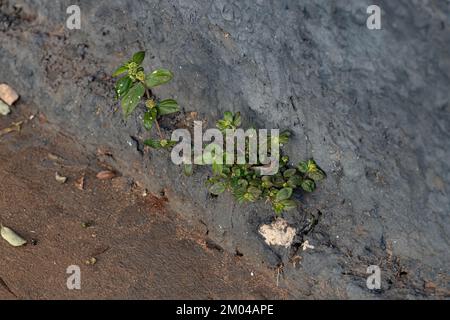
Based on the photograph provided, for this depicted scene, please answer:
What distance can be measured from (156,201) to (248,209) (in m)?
0.57

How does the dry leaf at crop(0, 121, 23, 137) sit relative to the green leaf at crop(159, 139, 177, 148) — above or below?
above

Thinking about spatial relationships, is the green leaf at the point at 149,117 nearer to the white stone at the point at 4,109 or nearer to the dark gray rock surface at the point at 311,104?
the dark gray rock surface at the point at 311,104

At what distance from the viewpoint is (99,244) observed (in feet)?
11.8

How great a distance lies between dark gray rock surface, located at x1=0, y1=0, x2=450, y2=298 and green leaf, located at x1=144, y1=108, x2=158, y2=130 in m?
0.22

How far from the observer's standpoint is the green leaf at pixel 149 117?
3602 mm

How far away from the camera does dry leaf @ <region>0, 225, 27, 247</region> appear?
3539 mm

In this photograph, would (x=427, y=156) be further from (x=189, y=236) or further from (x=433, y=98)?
(x=189, y=236)

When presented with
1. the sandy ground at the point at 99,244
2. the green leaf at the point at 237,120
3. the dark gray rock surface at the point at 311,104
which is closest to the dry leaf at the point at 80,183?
the sandy ground at the point at 99,244

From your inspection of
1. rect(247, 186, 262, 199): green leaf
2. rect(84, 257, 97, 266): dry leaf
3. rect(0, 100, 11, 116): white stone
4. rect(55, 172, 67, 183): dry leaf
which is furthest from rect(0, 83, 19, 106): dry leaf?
rect(247, 186, 262, 199): green leaf

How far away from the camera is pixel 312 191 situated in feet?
11.4

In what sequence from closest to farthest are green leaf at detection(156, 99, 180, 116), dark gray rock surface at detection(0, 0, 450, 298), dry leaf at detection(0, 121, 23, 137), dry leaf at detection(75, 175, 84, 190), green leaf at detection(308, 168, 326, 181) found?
dark gray rock surface at detection(0, 0, 450, 298)
green leaf at detection(308, 168, 326, 181)
green leaf at detection(156, 99, 180, 116)
dry leaf at detection(75, 175, 84, 190)
dry leaf at detection(0, 121, 23, 137)

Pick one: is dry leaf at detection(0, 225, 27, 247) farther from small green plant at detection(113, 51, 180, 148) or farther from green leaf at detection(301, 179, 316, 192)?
green leaf at detection(301, 179, 316, 192)

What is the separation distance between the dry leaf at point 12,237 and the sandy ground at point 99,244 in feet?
0.09

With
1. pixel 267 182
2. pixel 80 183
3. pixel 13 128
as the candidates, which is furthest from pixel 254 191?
pixel 13 128
